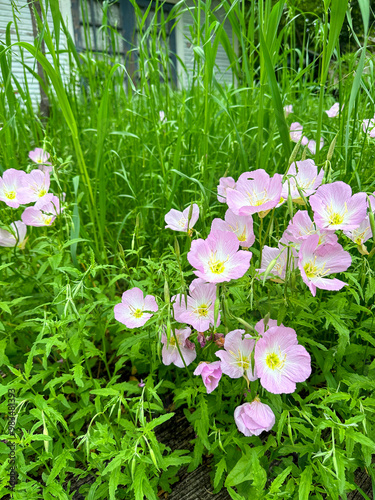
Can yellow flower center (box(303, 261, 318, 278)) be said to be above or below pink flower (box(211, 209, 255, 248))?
below

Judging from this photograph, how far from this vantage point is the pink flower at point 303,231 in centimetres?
92

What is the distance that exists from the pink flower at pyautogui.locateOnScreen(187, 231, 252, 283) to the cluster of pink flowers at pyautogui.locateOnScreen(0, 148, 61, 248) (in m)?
0.63

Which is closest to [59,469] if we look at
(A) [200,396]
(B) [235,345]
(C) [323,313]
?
(A) [200,396]

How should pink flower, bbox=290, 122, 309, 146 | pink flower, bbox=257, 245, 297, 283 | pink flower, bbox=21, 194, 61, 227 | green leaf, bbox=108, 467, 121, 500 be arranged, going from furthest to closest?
pink flower, bbox=290, 122, 309, 146, pink flower, bbox=21, 194, 61, 227, pink flower, bbox=257, 245, 297, 283, green leaf, bbox=108, 467, 121, 500

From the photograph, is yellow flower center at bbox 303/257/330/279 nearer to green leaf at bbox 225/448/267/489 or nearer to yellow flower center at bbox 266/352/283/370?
yellow flower center at bbox 266/352/283/370

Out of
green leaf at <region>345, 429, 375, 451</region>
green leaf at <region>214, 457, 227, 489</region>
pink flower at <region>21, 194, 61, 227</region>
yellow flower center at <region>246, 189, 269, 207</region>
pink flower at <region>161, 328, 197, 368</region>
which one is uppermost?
yellow flower center at <region>246, 189, 269, 207</region>

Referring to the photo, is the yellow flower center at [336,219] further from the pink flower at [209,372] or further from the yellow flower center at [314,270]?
the pink flower at [209,372]

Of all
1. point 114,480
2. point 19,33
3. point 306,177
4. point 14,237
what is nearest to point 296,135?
point 306,177

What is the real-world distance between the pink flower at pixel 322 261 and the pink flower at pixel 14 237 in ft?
3.05

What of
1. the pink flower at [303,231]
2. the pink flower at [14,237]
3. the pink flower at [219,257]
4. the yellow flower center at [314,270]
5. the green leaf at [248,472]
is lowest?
the green leaf at [248,472]

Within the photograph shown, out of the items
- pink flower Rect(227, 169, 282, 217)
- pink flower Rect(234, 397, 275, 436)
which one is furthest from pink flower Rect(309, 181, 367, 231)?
pink flower Rect(234, 397, 275, 436)

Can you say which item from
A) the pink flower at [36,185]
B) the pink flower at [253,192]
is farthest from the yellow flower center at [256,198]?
the pink flower at [36,185]

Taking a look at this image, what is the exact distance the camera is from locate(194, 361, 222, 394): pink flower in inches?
37.8

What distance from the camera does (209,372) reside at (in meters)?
0.96
